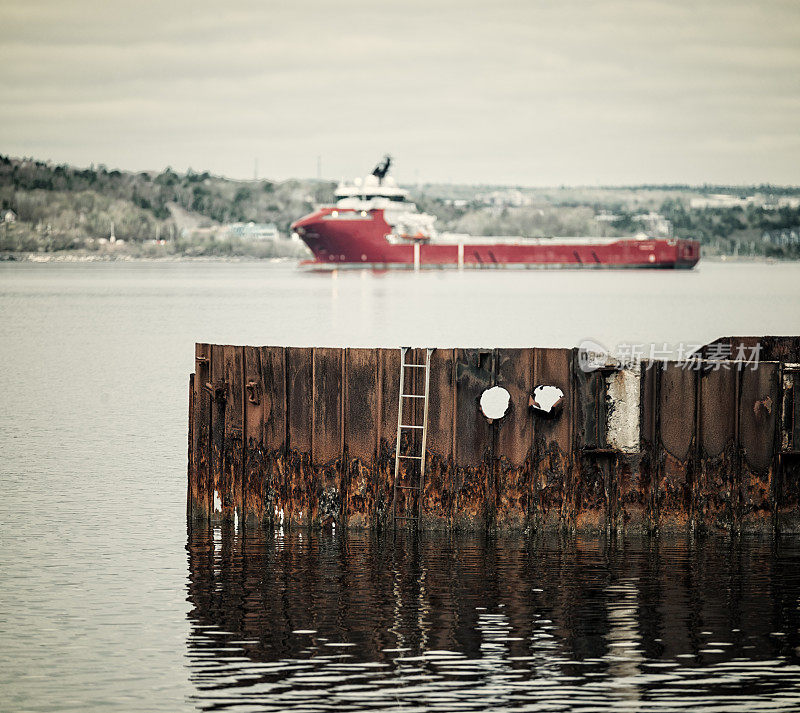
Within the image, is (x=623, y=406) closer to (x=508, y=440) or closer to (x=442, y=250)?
(x=508, y=440)

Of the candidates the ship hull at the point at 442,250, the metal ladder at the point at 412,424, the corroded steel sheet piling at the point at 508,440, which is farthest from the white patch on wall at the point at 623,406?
the ship hull at the point at 442,250

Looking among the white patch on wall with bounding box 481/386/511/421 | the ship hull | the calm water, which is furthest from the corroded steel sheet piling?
the ship hull

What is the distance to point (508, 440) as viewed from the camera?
45.9 ft

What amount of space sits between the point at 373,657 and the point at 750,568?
466 cm

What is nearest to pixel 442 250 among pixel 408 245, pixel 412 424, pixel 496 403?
pixel 408 245

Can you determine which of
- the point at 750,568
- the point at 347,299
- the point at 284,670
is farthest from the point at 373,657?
the point at 347,299

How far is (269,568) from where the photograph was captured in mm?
14023

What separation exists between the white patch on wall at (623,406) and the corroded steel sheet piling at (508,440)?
0.04ft

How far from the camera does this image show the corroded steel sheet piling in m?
13.9

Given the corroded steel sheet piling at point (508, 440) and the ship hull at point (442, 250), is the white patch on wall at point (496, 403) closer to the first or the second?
the corroded steel sheet piling at point (508, 440)

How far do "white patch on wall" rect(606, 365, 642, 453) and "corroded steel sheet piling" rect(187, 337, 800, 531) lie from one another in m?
0.01

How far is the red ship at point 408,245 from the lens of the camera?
14000 centimetres

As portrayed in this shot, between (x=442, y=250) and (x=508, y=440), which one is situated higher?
(x=442, y=250)

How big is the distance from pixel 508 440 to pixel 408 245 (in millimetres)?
132756
